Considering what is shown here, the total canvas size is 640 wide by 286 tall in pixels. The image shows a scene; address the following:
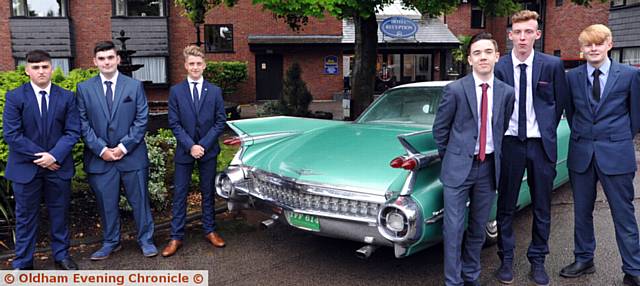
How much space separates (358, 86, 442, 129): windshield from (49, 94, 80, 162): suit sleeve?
9.47ft

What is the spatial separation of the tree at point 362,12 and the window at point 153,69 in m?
12.1

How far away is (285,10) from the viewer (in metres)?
8.30

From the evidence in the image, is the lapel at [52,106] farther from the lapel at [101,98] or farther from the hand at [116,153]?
the hand at [116,153]

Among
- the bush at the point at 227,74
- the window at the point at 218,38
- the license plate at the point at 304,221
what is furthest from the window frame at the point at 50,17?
the license plate at the point at 304,221

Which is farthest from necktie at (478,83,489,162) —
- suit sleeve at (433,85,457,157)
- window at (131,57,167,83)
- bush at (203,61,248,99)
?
window at (131,57,167,83)

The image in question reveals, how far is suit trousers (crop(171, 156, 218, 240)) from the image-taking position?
4875 mm

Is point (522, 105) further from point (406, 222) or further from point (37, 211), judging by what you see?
point (37, 211)

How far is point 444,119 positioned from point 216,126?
2.23 m

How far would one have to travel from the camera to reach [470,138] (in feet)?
11.9

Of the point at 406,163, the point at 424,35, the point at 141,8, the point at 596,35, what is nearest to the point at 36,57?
the point at 406,163

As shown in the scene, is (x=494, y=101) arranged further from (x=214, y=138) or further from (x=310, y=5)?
(x=310, y=5)

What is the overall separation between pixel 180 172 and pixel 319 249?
1483 millimetres

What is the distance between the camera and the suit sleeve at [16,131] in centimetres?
409

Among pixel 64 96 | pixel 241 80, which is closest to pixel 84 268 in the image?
pixel 64 96
